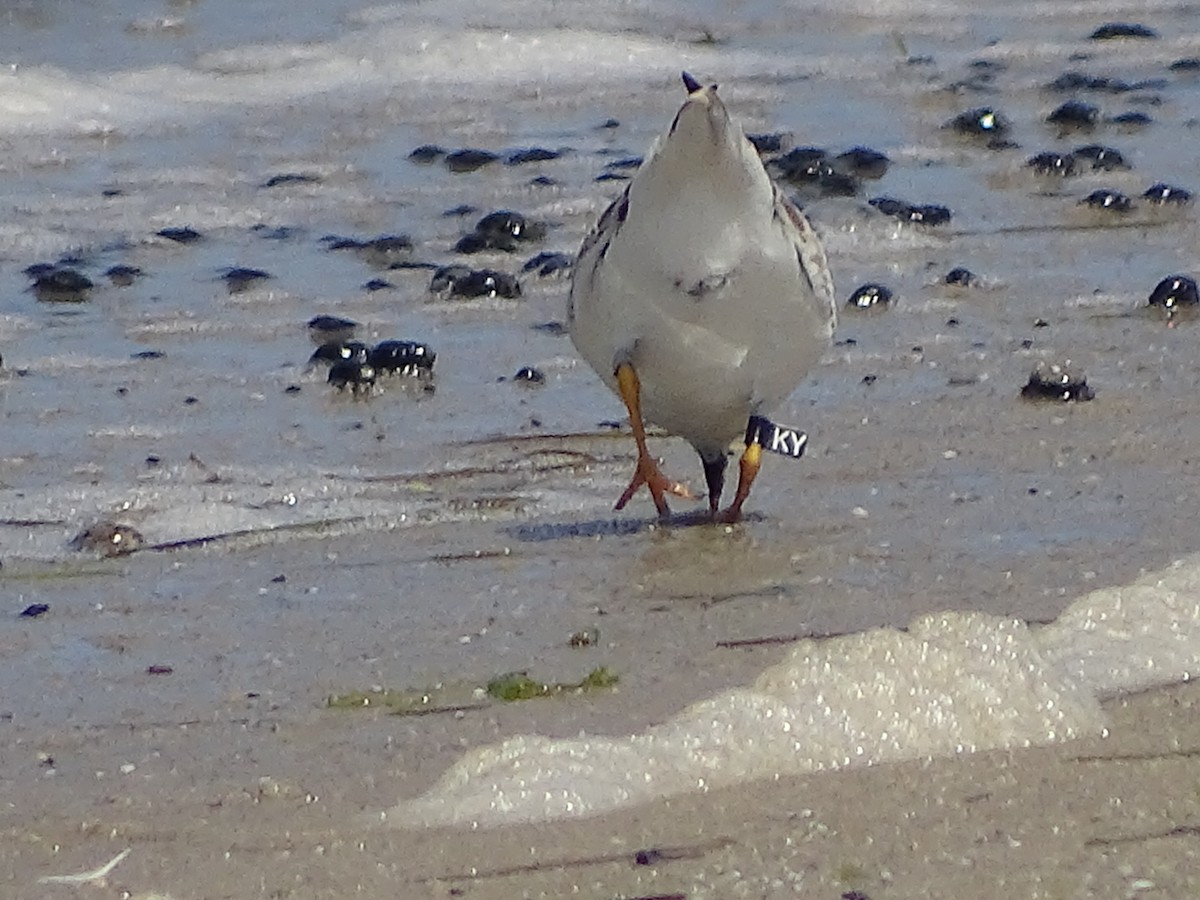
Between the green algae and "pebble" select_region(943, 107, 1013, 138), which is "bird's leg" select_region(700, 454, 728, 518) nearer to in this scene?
the green algae

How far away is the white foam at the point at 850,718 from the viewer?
129 inches

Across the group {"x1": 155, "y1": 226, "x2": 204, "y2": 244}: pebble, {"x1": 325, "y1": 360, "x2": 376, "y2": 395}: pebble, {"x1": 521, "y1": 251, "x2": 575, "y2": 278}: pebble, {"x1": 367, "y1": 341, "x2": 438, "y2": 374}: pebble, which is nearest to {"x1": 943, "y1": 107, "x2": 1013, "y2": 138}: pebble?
{"x1": 521, "y1": 251, "x2": 575, "y2": 278}: pebble

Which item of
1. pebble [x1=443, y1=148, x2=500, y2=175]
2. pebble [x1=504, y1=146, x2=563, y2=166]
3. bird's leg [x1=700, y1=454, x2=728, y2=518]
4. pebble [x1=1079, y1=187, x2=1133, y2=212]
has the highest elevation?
bird's leg [x1=700, y1=454, x2=728, y2=518]

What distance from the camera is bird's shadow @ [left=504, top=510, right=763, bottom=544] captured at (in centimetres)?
500

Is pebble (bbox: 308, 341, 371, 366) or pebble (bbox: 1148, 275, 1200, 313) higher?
pebble (bbox: 1148, 275, 1200, 313)

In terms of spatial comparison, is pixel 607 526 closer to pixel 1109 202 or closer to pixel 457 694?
pixel 457 694

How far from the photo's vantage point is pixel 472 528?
505cm

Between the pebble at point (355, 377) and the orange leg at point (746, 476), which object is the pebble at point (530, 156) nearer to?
the pebble at point (355, 377)

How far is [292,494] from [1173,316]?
2.49 meters

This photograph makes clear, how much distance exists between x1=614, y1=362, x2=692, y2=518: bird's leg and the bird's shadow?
0.03 metres

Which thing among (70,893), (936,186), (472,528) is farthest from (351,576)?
(936,186)

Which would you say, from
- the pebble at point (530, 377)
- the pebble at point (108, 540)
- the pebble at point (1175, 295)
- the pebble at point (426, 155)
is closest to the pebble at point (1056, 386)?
the pebble at point (1175, 295)

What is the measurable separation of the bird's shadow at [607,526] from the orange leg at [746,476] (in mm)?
25

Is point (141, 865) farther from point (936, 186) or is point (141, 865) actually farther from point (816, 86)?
point (816, 86)
